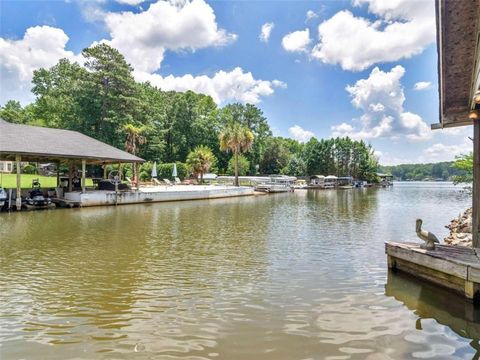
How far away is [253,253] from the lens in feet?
36.3

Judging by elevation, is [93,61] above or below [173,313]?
above

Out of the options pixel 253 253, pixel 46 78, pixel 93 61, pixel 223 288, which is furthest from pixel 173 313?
pixel 46 78

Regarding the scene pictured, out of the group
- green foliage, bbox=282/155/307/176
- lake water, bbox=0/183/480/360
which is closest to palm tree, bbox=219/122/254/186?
green foliage, bbox=282/155/307/176

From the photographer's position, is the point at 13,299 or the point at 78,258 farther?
the point at 78,258

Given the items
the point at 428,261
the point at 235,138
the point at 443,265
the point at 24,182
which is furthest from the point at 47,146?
the point at 235,138

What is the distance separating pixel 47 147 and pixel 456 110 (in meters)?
25.0

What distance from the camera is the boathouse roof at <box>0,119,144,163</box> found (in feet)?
75.4

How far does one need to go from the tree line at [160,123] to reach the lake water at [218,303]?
113 feet

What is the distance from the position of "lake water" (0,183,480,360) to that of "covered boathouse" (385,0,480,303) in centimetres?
39

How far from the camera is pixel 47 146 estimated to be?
→ 81.3ft

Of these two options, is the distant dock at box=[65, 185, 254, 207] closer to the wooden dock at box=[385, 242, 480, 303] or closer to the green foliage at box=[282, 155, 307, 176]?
the wooden dock at box=[385, 242, 480, 303]

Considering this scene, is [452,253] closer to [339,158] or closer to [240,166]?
[240,166]

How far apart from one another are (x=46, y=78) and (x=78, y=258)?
64430mm

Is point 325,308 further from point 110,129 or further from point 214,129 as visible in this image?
point 214,129
